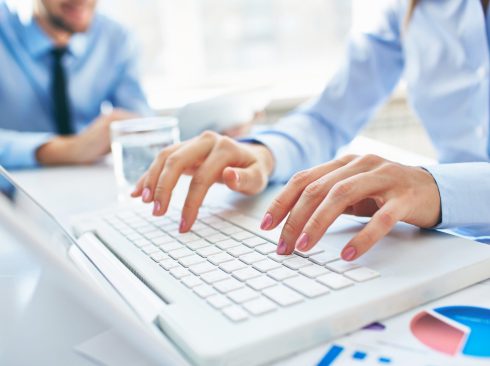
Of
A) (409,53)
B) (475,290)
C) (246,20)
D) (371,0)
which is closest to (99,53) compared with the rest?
(246,20)

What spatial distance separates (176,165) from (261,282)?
277 millimetres

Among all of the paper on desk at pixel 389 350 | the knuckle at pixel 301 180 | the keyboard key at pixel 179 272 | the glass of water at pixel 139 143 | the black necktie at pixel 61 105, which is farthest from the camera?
the black necktie at pixel 61 105

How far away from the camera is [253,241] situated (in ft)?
1.50

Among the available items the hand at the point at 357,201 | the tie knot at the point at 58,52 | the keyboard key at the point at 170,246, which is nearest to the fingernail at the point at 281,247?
the hand at the point at 357,201

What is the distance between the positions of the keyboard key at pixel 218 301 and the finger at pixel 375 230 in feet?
0.35

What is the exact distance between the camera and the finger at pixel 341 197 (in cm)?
42

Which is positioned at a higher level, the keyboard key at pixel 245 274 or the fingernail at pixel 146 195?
the keyboard key at pixel 245 274

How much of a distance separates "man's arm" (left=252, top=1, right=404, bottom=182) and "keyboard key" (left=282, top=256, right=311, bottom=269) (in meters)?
0.52

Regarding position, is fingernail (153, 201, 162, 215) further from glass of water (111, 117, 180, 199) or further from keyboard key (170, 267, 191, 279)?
glass of water (111, 117, 180, 199)

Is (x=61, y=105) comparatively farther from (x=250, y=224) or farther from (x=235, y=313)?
(x=235, y=313)

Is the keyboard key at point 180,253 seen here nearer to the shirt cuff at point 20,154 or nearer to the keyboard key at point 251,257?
the keyboard key at point 251,257

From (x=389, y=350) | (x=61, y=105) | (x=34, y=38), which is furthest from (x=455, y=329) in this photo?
(x=34, y=38)

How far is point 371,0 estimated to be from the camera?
0.99 m

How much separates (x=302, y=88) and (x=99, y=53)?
3.15 ft
